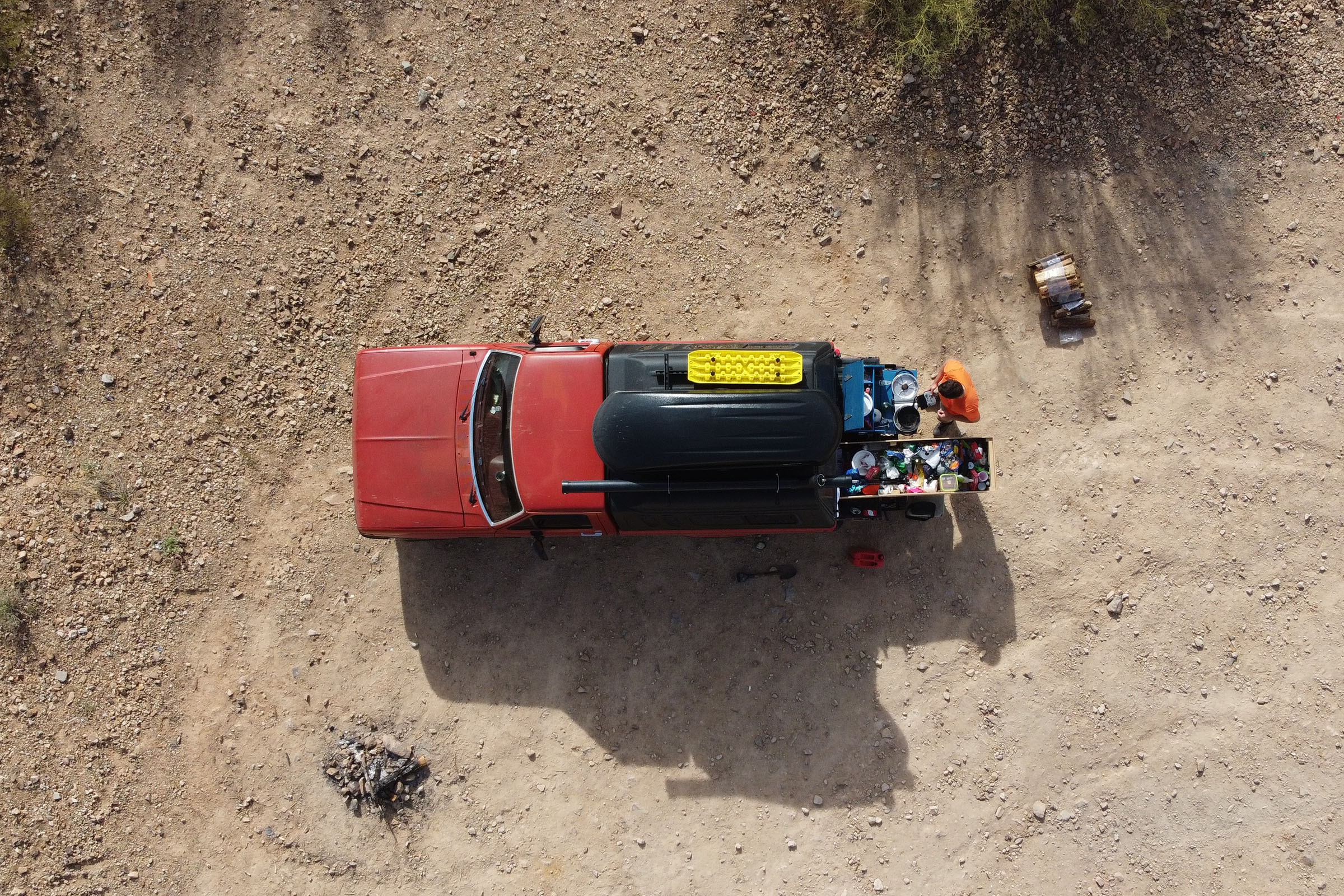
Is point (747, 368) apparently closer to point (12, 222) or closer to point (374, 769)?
point (374, 769)

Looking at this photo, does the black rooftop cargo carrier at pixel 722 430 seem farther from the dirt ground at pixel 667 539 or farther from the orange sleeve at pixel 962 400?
the dirt ground at pixel 667 539

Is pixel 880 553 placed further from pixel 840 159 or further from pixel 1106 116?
pixel 1106 116

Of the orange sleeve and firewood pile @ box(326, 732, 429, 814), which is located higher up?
the orange sleeve

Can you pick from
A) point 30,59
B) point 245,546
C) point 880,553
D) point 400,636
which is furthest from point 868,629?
point 30,59

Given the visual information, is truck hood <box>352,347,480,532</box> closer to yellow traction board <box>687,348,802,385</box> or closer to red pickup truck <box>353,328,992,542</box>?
red pickup truck <box>353,328,992,542</box>

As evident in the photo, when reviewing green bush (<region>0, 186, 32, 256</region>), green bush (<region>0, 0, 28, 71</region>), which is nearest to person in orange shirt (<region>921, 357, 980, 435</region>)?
green bush (<region>0, 186, 32, 256</region>)

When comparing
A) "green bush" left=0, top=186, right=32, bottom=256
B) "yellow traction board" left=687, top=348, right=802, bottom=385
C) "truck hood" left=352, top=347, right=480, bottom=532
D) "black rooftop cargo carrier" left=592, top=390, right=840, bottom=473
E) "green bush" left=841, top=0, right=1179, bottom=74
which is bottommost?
"truck hood" left=352, top=347, right=480, bottom=532

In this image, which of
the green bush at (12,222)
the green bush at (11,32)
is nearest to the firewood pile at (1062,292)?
the green bush at (12,222)
